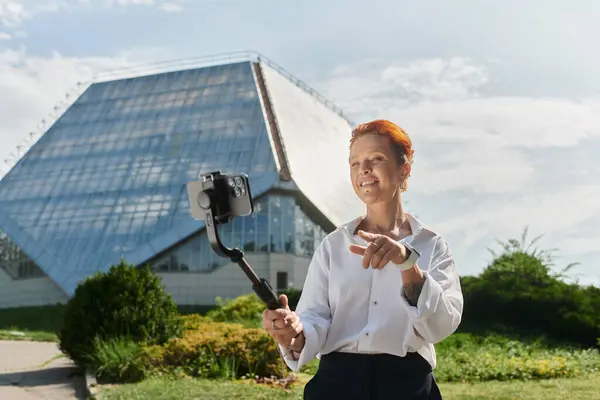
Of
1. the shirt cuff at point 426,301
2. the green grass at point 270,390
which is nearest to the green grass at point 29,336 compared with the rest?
the green grass at point 270,390

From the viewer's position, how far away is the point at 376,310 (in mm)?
2961

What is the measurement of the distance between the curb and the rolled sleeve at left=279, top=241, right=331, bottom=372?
251 inches

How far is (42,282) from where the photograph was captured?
106ft

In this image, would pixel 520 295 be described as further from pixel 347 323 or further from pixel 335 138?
pixel 335 138

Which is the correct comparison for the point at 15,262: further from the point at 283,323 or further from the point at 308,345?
the point at 283,323

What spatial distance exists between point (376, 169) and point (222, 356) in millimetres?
7888

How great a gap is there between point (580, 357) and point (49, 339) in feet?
37.7

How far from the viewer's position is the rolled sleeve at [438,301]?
2738 millimetres

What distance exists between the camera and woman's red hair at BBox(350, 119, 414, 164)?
3014 mm

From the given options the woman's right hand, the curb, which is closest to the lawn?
the curb

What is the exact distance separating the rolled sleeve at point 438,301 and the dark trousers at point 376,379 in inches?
5.4

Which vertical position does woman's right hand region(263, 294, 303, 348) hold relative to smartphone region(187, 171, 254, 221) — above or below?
below

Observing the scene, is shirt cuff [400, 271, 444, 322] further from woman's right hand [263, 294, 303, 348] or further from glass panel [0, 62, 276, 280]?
glass panel [0, 62, 276, 280]

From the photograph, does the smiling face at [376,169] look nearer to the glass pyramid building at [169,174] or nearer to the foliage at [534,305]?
the foliage at [534,305]
